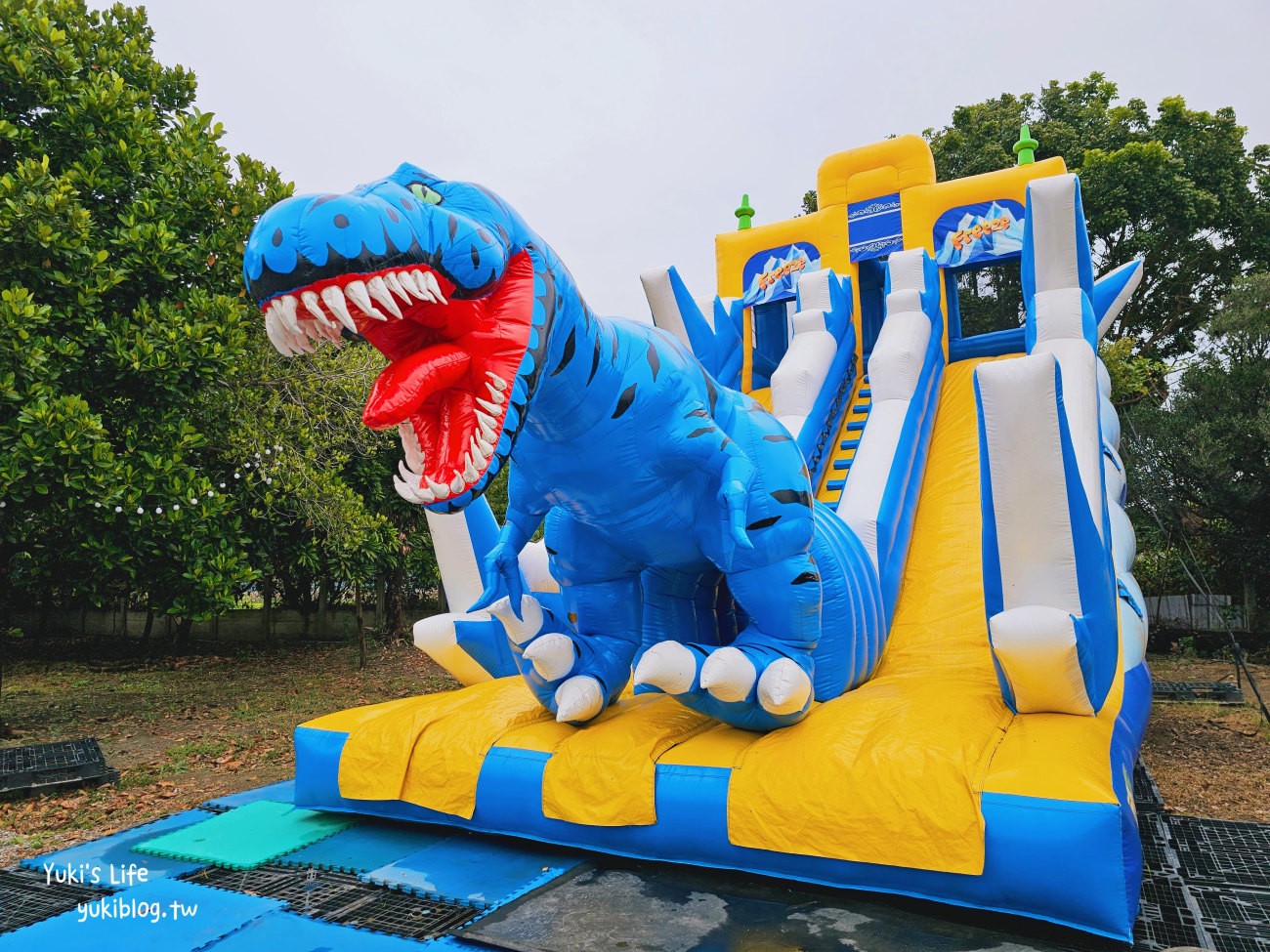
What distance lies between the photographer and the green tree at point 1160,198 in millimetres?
11758

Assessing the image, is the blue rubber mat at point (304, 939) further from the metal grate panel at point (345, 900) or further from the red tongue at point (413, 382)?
the red tongue at point (413, 382)

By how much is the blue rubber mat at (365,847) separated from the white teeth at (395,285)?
1919 millimetres

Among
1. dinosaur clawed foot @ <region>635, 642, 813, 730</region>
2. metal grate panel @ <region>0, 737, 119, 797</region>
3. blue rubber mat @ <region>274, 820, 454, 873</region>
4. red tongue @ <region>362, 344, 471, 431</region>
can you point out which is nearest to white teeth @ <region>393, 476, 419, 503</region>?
red tongue @ <region>362, 344, 471, 431</region>

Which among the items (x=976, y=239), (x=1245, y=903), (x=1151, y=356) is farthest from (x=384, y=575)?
(x=1151, y=356)

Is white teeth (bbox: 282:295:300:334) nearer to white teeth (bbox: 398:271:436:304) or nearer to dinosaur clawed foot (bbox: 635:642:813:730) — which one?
white teeth (bbox: 398:271:436:304)

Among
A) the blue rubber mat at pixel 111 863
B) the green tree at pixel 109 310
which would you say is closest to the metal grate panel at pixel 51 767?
the blue rubber mat at pixel 111 863

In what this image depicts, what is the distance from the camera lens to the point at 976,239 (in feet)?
19.5

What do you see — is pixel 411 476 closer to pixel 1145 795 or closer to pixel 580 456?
pixel 580 456

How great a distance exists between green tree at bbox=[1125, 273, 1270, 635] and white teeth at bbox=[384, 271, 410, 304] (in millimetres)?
7491

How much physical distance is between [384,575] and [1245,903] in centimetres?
976

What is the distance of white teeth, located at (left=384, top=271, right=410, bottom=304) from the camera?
75.9 inches

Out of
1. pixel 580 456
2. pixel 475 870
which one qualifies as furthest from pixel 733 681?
pixel 475 870

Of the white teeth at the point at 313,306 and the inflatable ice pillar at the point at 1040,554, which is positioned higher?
the white teeth at the point at 313,306

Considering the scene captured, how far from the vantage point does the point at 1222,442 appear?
7.93m
